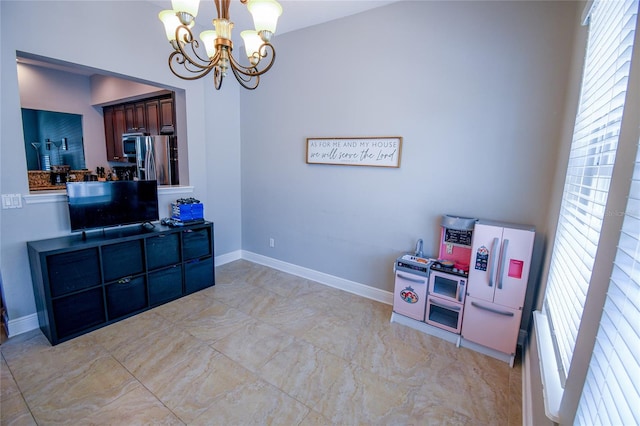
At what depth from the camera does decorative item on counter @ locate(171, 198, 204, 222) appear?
10.7 ft

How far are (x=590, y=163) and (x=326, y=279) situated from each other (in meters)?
2.79

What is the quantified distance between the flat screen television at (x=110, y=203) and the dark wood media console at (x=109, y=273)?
13cm

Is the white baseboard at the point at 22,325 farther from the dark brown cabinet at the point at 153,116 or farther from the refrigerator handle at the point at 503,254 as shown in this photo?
the refrigerator handle at the point at 503,254

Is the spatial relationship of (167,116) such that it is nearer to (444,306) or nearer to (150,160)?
(150,160)

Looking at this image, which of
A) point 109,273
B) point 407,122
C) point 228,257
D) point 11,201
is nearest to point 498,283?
point 407,122

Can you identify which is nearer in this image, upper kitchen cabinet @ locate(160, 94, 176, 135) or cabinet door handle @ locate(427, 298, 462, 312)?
cabinet door handle @ locate(427, 298, 462, 312)

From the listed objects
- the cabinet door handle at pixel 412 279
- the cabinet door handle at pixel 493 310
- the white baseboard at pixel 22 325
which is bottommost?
the white baseboard at pixel 22 325

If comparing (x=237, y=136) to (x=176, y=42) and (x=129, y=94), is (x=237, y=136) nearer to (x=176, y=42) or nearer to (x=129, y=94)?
(x=129, y=94)

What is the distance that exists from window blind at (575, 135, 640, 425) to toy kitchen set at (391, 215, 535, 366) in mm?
1489

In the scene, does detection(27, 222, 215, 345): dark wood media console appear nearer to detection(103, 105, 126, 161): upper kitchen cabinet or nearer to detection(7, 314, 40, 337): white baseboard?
detection(7, 314, 40, 337): white baseboard

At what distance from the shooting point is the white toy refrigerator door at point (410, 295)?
262 cm

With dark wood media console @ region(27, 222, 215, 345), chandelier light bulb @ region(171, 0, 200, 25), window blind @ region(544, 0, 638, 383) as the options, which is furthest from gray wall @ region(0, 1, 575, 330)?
chandelier light bulb @ region(171, 0, 200, 25)

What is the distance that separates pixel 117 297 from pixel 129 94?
3531 millimetres

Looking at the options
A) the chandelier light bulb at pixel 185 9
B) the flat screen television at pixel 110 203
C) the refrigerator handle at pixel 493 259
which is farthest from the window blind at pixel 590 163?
the flat screen television at pixel 110 203
